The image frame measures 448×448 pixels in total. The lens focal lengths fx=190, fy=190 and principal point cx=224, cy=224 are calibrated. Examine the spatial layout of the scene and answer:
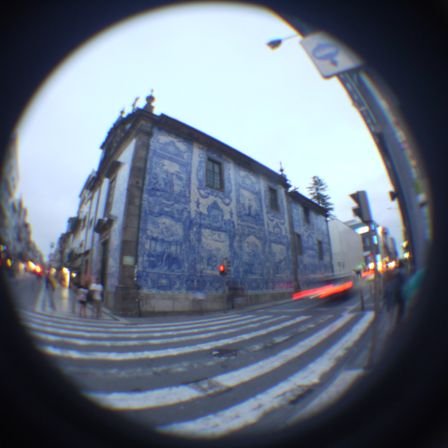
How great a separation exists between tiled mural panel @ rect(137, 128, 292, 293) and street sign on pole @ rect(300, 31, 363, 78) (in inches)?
85.6

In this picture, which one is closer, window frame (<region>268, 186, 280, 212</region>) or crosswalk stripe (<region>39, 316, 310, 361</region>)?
crosswalk stripe (<region>39, 316, 310, 361</region>)

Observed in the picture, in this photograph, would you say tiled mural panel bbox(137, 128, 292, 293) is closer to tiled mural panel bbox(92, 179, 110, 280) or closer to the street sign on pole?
tiled mural panel bbox(92, 179, 110, 280)

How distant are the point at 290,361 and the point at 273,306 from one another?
1.33 meters

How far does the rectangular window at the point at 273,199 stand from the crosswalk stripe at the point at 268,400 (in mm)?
2533

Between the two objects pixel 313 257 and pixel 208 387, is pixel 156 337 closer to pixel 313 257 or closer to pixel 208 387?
pixel 208 387

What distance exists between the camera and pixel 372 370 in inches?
20.7

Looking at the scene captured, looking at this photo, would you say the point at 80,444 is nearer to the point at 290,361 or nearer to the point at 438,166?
the point at 290,361

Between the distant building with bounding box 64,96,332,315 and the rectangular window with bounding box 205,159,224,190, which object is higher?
the rectangular window with bounding box 205,159,224,190

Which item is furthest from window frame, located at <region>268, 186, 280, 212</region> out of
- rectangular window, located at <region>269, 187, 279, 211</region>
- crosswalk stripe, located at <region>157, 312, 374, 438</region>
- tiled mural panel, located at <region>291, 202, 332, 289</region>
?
crosswalk stripe, located at <region>157, 312, 374, 438</region>

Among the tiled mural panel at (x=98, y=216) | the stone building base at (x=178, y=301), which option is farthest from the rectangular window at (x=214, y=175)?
the stone building base at (x=178, y=301)

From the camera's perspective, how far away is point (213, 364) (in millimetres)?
1184

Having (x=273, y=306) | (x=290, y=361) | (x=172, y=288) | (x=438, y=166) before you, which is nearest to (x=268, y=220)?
(x=273, y=306)

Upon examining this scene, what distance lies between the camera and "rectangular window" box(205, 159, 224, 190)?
5.23 m

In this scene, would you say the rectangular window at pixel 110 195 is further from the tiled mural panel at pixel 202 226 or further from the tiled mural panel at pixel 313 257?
the tiled mural panel at pixel 313 257
